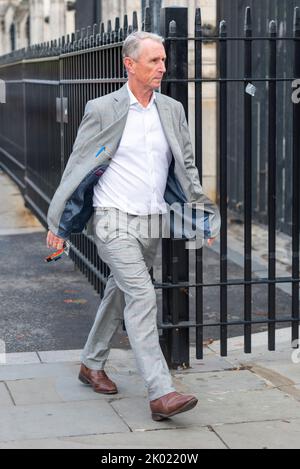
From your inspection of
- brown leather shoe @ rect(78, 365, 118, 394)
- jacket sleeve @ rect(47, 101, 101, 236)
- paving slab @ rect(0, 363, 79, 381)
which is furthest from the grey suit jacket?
paving slab @ rect(0, 363, 79, 381)

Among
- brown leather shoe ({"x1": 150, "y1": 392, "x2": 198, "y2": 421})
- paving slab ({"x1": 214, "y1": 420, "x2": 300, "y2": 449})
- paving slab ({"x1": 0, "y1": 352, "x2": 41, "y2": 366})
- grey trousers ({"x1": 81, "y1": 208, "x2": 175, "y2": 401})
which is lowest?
paving slab ({"x1": 0, "y1": 352, "x2": 41, "y2": 366})

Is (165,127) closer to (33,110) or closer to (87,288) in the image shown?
(87,288)

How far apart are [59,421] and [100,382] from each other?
1.81 feet

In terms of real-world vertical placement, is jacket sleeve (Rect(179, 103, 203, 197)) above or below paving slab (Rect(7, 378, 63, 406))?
above

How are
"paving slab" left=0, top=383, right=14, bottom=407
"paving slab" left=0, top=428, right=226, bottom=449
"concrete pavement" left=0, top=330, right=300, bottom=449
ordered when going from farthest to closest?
"paving slab" left=0, top=383, right=14, bottom=407
"concrete pavement" left=0, top=330, right=300, bottom=449
"paving slab" left=0, top=428, right=226, bottom=449

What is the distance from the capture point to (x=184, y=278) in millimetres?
6695

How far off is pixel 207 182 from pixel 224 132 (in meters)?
6.74

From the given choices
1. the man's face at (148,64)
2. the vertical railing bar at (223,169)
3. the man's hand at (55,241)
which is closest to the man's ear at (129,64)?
the man's face at (148,64)

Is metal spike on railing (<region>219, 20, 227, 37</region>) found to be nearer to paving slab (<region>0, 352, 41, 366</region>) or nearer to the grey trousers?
the grey trousers

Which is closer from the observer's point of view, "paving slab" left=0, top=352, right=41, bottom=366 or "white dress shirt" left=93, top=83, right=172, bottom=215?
"white dress shirt" left=93, top=83, right=172, bottom=215

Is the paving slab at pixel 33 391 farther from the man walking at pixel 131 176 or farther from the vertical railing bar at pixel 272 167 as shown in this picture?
the vertical railing bar at pixel 272 167

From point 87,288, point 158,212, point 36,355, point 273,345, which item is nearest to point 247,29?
point 158,212

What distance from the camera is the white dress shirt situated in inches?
233

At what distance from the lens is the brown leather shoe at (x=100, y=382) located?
6270 millimetres
